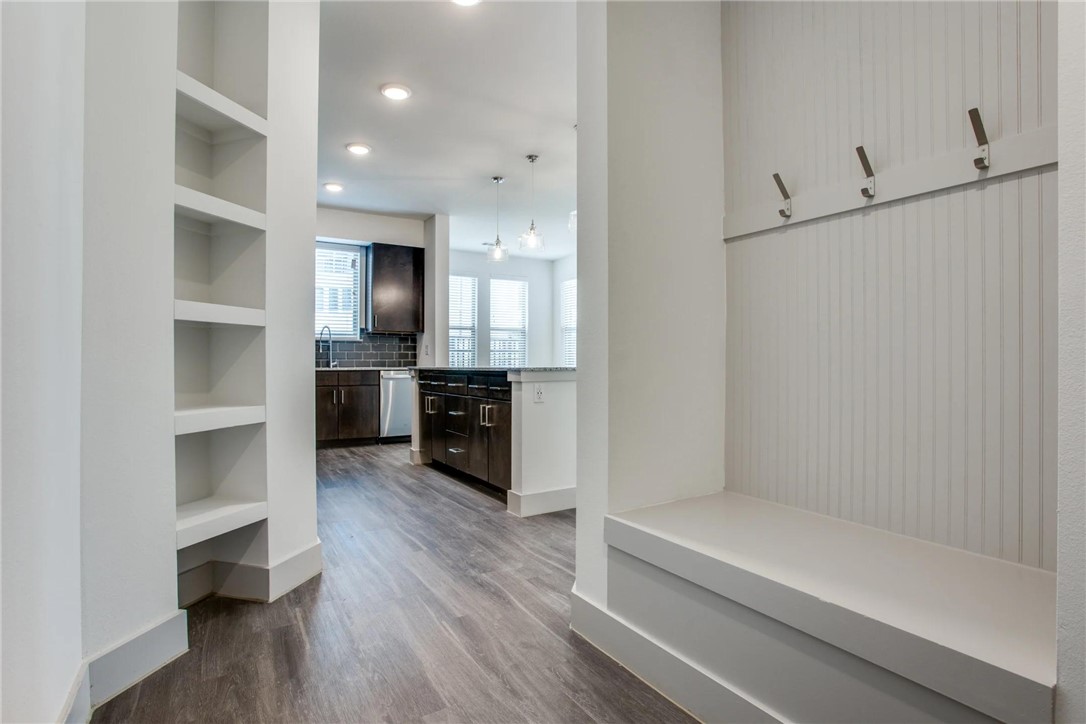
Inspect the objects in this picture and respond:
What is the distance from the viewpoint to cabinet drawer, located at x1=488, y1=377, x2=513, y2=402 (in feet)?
10.6

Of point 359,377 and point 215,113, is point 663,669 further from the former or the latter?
point 359,377

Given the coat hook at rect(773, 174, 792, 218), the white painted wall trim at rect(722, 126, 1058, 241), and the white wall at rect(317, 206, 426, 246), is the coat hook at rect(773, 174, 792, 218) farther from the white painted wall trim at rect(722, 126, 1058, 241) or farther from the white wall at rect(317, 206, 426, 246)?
the white wall at rect(317, 206, 426, 246)

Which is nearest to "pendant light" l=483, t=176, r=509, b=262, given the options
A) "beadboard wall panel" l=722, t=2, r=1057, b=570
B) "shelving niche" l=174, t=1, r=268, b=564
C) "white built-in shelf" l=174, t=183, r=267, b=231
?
"shelving niche" l=174, t=1, r=268, b=564

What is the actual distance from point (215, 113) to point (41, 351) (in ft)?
3.43

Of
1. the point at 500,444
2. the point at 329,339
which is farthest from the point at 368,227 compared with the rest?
the point at 500,444

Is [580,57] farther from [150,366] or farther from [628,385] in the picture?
[150,366]

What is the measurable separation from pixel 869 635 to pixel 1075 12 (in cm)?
104

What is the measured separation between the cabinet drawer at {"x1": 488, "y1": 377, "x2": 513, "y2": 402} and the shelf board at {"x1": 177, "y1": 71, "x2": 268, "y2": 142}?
1830 mm

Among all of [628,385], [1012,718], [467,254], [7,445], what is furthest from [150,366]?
[467,254]

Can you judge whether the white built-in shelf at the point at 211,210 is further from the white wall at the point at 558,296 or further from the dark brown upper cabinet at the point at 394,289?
the white wall at the point at 558,296

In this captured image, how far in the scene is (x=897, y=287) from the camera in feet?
4.60

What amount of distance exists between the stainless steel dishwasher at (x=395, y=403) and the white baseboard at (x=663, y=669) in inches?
177

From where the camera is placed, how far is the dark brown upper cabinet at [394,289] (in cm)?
609

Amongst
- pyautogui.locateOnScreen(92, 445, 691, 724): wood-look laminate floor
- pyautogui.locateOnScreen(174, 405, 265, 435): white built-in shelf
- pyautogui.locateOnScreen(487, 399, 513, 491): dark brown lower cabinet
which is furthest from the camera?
pyautogui.locateOnScreen(487, 399, 513, 491): dark brown lower cabinet
